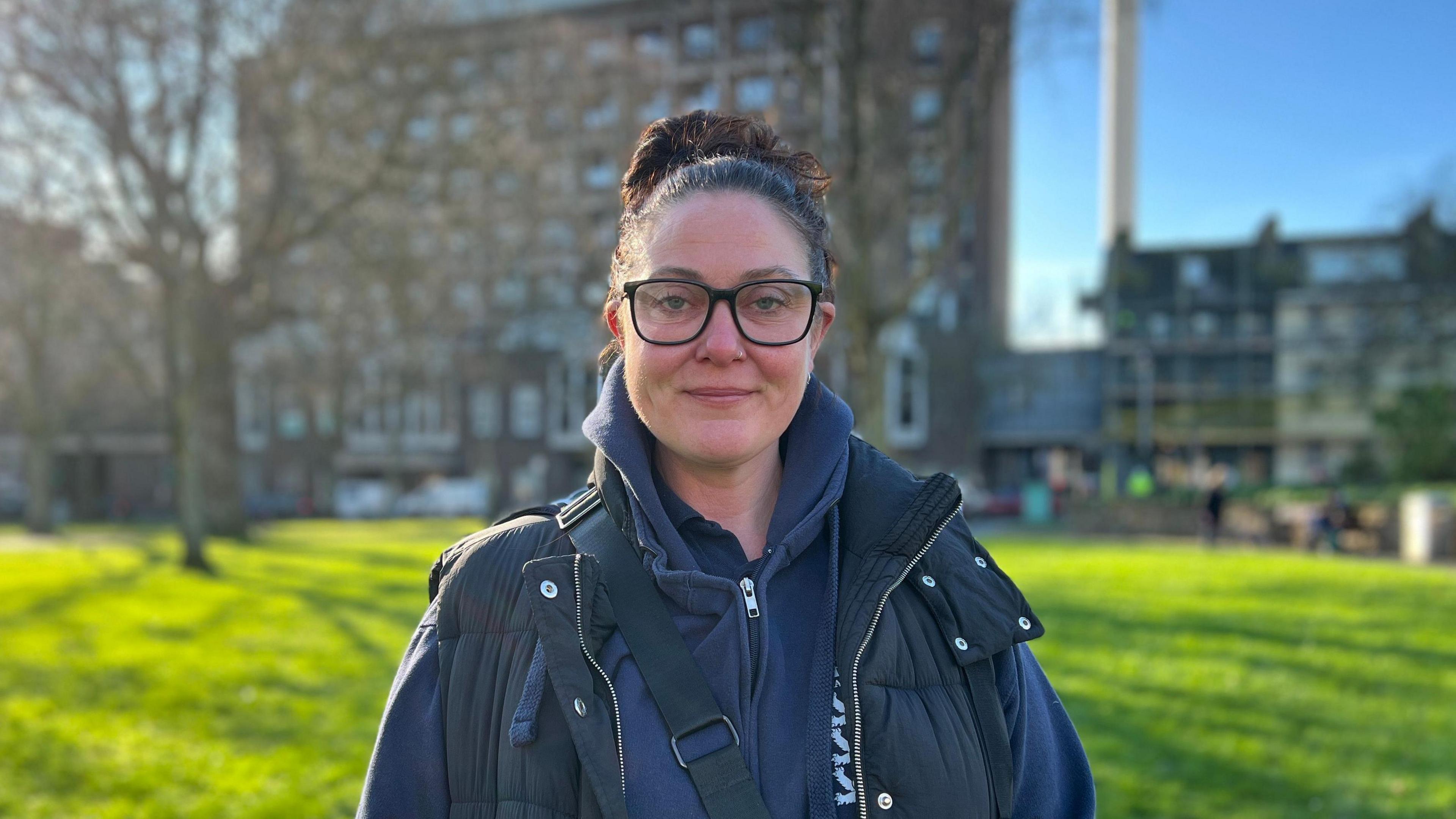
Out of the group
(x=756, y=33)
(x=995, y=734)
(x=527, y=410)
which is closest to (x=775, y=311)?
(x=995, y=734)

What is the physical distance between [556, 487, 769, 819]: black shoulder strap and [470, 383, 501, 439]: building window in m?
54.5

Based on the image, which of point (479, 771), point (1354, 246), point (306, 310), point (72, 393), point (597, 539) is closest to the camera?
point (479, 771)

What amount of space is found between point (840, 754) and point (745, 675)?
0.23 meters

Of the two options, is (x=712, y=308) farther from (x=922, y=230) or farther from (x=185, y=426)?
(x=922, y=230)

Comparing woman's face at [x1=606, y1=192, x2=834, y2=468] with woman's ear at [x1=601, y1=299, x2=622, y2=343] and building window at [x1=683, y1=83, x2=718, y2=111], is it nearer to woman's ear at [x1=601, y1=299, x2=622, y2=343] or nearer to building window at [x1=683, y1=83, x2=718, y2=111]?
woman's ear at [x1=601, y1=299, x2=622, y2=343]

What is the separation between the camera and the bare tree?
14.7 m

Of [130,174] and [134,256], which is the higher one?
[130,174]

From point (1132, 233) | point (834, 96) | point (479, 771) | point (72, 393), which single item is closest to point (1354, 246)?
point (1132, 233)

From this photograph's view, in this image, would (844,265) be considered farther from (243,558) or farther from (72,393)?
(72,393)

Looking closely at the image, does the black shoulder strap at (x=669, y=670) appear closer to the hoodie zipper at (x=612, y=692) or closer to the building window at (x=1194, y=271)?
the hoodie zipper at (x=612, y=692)

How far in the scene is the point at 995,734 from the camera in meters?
2.05

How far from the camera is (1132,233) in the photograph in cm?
Result: 5609

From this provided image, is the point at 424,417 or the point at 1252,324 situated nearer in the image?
the point at 1252,324

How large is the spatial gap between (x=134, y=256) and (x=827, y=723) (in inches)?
751
